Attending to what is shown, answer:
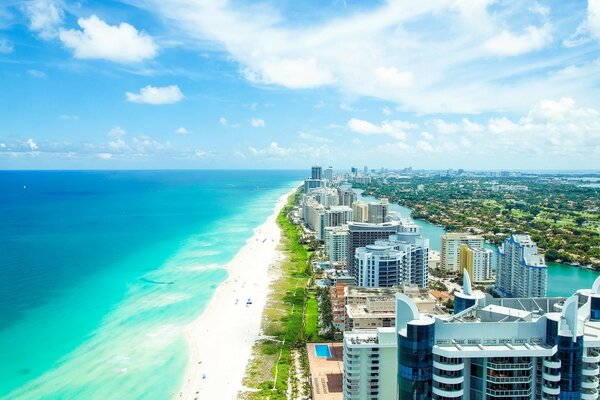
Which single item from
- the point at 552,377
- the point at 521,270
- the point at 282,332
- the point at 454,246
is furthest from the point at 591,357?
the point at 454,246

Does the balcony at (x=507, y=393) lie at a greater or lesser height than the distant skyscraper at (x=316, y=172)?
lesser

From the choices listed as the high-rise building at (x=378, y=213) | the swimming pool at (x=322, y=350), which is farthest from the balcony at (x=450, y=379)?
the high-rise building at (x=378, y=213)

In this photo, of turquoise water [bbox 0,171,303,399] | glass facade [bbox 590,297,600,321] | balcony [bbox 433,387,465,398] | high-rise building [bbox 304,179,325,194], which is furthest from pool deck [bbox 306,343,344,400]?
high-rise building [bbox 304,179,325,194]

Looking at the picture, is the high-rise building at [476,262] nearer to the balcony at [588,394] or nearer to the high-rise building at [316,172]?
the balcony at [588,394]

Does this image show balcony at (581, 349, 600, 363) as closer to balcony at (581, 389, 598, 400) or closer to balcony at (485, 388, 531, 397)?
balcony at (581, 389, 598, 400)

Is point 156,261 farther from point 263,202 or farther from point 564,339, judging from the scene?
point 263,202
